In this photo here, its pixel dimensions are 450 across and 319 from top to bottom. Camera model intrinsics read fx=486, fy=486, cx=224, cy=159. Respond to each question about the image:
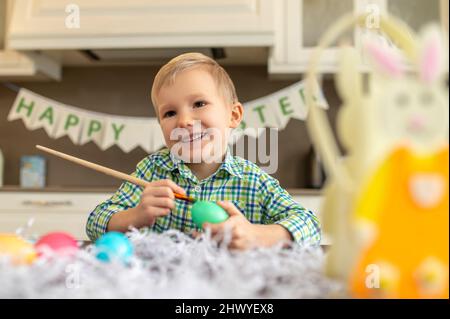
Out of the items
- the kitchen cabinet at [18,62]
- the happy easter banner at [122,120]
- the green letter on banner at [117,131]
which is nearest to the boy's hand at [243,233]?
the happy easter banner at [122,120]

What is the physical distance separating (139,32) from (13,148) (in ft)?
3.36

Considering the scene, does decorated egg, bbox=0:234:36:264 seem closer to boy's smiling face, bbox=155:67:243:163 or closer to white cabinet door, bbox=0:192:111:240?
boy's smiling face, bbox=155:67:243:163

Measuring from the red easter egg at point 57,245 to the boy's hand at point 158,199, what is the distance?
188 mm

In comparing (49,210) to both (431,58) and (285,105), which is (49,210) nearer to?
(285,105)

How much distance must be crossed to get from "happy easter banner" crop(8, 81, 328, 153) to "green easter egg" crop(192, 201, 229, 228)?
1501 millimetres

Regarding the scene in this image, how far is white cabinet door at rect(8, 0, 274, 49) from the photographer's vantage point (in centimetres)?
207

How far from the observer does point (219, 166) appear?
106 cm

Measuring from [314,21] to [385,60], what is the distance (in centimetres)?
197

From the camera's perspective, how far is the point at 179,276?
41 cm

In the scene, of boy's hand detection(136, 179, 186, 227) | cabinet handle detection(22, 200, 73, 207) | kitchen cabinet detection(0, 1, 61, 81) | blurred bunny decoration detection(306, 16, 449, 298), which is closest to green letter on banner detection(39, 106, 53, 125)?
kitchen cabinet detection(0, 1, 61, 81)

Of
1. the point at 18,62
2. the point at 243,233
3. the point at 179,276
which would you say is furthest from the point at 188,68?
the point at 18,62

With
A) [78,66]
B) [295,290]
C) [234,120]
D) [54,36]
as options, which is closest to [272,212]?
[234,120]

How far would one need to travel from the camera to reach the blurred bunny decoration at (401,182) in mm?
367
